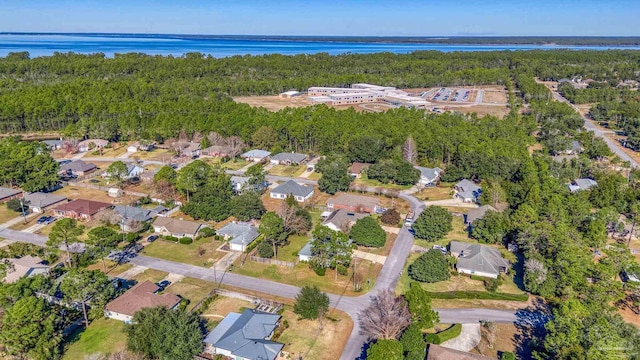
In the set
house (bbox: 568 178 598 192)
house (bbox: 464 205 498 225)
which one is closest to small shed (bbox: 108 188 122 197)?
house (bbox: 464 205 498 225)

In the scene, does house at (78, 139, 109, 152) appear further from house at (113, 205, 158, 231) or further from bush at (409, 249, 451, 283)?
bush at (409, 249, 451, 283)

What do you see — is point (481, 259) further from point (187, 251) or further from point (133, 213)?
point (133, 213)

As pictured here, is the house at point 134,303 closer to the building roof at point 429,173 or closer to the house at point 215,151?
the building roof at point 429,173

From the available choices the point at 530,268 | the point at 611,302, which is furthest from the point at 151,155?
the point at 611,302

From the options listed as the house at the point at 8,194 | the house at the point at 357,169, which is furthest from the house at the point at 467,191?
the house at the point at 8,194

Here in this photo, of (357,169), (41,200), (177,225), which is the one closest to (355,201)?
(357,169)
